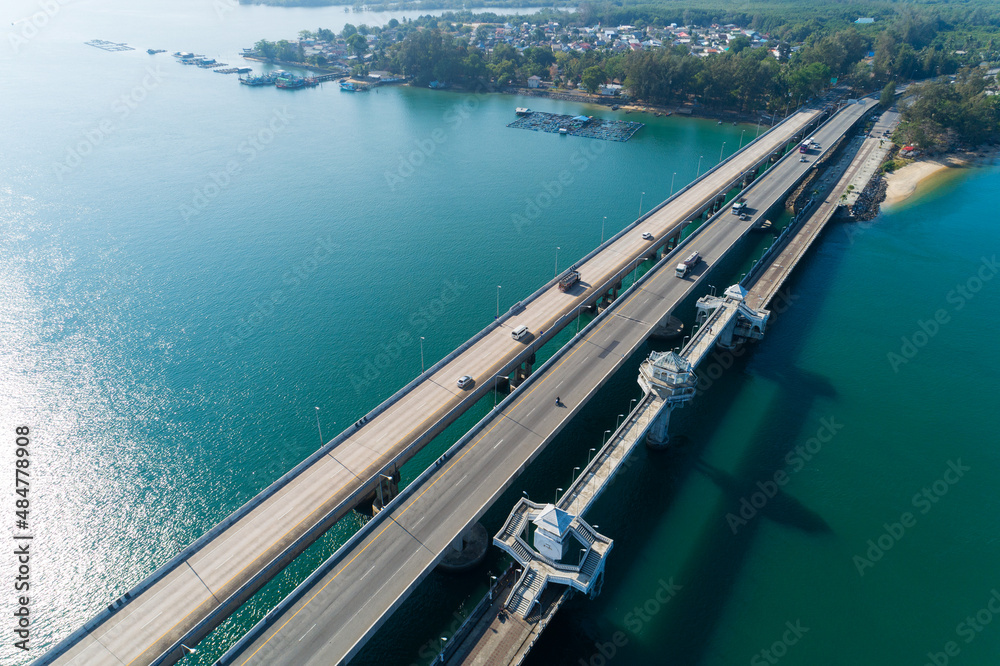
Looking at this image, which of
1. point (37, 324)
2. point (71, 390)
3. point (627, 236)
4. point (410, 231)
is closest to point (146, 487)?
point (71, 390)

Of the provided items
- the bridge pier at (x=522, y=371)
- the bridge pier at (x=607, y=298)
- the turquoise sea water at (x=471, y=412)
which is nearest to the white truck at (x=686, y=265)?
the bridge pier at (x=607, y=298)

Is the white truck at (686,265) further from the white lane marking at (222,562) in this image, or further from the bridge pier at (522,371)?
the white lane marking at (222,562)

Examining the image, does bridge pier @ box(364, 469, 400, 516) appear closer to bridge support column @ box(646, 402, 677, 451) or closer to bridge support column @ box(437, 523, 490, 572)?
bridge support column @ box(437, 523, 490, 572)

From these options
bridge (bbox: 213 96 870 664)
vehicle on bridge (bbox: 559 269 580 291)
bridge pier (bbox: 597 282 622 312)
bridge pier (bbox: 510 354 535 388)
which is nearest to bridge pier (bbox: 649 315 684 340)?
bridge (bbox: 213 96 870 664)

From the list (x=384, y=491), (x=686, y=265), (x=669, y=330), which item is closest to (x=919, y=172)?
(x=686, y=265)

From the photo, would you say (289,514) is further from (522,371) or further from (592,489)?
(522,371)
